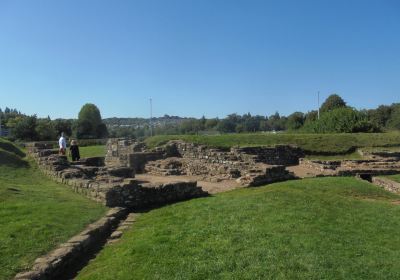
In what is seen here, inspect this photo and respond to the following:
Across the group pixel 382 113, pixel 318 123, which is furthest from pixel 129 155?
pixel 382 113

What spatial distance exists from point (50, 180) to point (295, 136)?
2258 centimetres

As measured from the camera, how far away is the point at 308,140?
3416 centimetres

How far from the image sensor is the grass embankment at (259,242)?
6887 mm

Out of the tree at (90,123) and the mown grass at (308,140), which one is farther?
the tree at (90,123)

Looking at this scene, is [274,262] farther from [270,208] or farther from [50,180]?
[50,180]

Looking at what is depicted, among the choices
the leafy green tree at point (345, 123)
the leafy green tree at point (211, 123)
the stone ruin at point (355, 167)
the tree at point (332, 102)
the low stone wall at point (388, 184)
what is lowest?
the low stone wall at point (388, 184)

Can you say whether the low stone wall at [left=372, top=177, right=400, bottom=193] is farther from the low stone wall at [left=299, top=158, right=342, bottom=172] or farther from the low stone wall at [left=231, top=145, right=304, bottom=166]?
the low stone wall at [left=231, top=145, right=304, bottom=166]

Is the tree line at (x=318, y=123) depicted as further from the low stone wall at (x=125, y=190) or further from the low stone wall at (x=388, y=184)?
the low stone wall at (x=125, y=190)

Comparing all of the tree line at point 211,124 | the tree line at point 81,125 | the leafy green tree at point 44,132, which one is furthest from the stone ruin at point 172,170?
the tree line at point 81,125

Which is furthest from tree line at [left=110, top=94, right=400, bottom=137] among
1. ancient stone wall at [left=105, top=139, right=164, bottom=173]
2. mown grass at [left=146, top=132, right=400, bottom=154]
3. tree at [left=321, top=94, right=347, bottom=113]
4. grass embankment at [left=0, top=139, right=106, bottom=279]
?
grass embankment at [left=0, top=139, right=106, bottom=279]

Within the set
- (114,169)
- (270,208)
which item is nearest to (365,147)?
(114,169)

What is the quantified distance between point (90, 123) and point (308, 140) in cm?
4178

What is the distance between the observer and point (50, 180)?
17.6 m

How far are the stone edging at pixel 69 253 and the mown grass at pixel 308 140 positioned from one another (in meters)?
21.6
